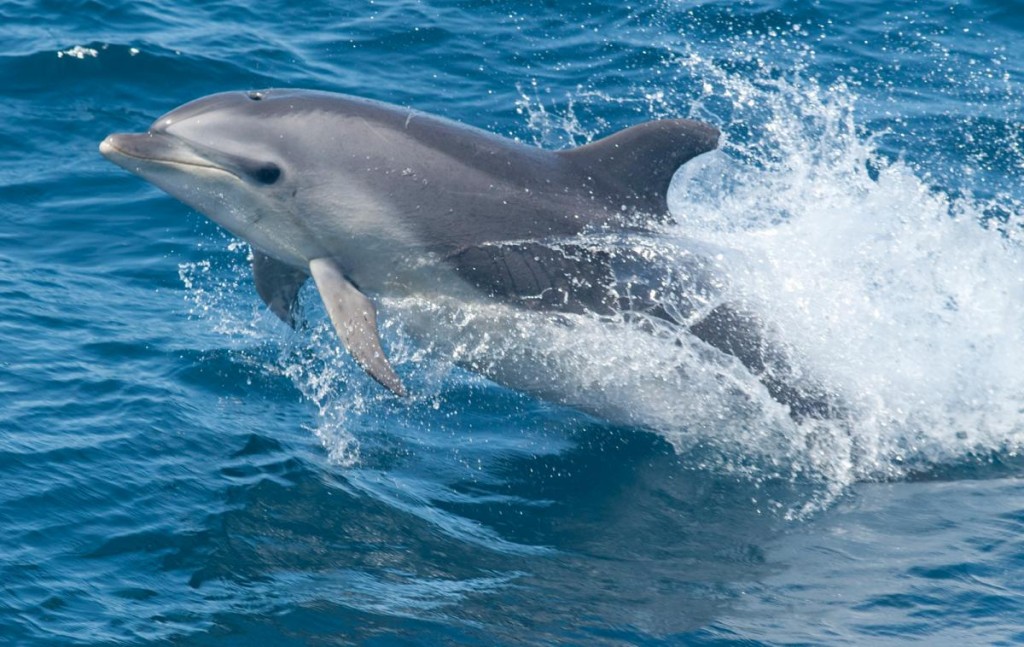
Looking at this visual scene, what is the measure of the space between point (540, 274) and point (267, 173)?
1657 mm

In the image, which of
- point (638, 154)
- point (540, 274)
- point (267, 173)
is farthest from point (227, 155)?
point (638, 154)

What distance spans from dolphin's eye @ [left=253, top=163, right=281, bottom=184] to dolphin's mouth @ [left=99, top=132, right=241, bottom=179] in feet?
0.41

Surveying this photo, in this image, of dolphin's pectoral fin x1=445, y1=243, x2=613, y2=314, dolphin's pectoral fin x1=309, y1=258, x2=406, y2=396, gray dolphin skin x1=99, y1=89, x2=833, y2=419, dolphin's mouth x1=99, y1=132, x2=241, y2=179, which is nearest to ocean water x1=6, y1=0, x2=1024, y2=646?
dolphin's pectoral fin x1=445, y1=243, x2=613, y2=314

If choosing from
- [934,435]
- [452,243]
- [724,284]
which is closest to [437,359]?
[452,243]

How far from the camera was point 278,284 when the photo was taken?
8648 millimetres

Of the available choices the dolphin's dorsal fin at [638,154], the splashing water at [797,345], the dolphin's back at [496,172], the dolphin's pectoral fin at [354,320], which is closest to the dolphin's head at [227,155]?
the dolphin's back at [496,172]

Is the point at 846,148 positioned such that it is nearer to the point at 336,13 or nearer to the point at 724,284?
the point at 724,284

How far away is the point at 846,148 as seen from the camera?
11.8 meters

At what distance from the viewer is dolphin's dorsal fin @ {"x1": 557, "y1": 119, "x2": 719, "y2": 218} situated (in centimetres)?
815

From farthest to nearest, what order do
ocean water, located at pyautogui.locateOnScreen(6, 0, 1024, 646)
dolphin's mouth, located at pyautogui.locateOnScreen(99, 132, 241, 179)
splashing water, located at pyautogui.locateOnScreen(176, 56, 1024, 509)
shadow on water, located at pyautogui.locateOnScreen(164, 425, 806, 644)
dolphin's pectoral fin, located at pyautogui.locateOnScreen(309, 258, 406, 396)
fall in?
splashing water, located at pyautogui.locateOnScreen(176, 56, 1024, 509), dolphin's mouth, located at pyautogui.locateOnScreen(99, 132, 241, 179), dolphin's pectoral fin, located at pyautogui.locateOnScreen(309, 258, 406, 396), ocean water, located at pyautogui.locateOnScreen(6, 0, 1024, 646), shadow on water, located at pyautogui.locateOnScreen(164, 425, 806, 644)

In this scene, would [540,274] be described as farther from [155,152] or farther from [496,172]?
[155,152]

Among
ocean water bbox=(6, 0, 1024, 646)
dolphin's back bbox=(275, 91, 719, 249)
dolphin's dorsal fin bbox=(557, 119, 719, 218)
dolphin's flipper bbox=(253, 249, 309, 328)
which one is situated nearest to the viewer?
ocean water bbox=(6, 0, 1024, 646)

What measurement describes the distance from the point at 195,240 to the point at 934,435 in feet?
19.6

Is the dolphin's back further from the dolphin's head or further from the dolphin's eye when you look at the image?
the dolphin's eye
